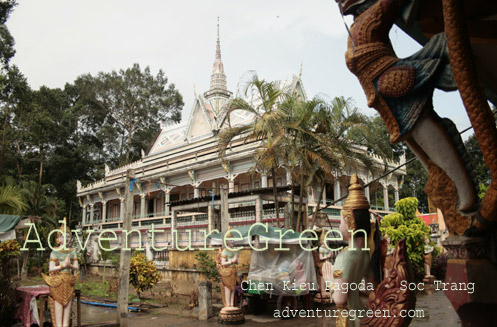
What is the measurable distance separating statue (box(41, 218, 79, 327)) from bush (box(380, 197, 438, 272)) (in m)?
11.1

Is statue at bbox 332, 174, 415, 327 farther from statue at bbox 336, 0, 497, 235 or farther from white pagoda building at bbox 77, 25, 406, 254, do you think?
white pagoda building at bbox 77, 25, 406, 254

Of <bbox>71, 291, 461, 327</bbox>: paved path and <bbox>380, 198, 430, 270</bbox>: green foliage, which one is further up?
<bbox>380, 198, 430, 270</bbox>: green foliage

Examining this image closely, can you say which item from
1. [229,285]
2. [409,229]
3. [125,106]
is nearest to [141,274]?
[229,285]

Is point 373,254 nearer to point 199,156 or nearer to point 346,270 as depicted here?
A: point 346,270

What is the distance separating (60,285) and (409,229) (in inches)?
484

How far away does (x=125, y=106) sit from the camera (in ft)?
134

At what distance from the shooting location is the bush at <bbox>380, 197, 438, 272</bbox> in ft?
48.8

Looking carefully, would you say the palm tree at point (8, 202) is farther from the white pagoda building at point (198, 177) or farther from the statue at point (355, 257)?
the statue at point (355, 257)

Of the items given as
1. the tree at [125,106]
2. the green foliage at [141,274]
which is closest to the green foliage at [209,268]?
the green foliage at [141,274]

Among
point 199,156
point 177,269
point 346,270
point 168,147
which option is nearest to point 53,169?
point 168,147

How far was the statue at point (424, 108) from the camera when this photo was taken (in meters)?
1.92

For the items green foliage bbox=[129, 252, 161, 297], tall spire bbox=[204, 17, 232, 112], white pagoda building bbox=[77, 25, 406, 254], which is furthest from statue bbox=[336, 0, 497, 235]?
tall spire bbox=[204, 17, 232, 112]

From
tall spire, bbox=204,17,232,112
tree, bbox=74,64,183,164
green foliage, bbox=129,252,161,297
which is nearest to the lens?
green foliage, bbox=129,252,161,297

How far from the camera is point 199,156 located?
2467cm
